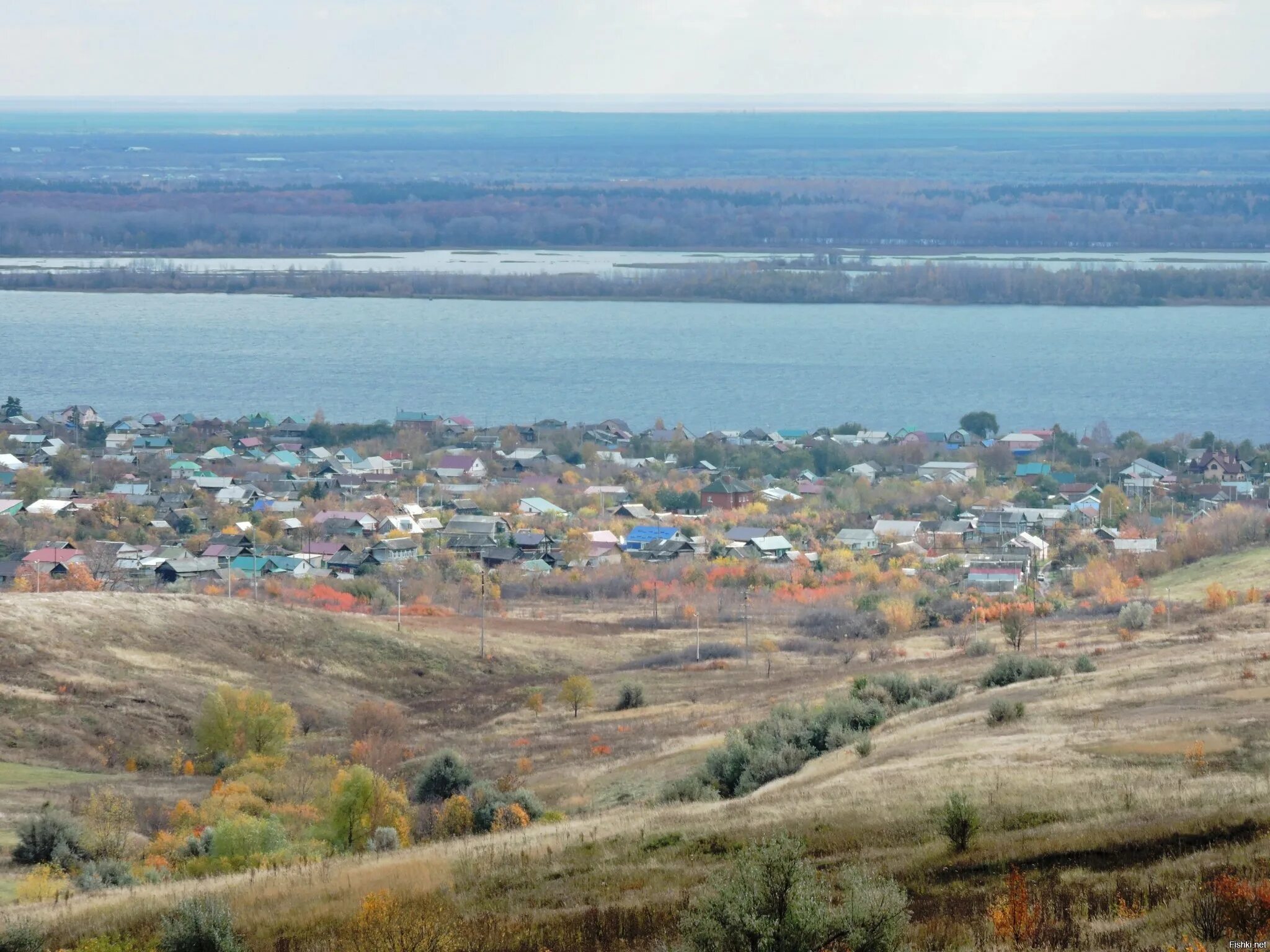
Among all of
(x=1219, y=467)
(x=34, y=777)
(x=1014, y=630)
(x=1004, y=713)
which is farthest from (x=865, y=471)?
(x=1004, y=713)

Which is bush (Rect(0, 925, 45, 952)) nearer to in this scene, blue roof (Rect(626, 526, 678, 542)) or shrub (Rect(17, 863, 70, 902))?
shrub (Rect(17, 863, 70, 902))

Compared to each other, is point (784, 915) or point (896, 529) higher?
point (784, 915)

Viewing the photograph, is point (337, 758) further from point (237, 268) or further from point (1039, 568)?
point (237, 268)

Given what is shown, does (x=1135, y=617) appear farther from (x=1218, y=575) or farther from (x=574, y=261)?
(x=574, y=261)

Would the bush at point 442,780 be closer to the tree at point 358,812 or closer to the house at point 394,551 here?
the tree at point 358,812

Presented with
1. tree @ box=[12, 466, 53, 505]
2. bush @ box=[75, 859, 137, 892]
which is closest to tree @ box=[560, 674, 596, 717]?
bush @ box=[75, 859, 137, 892]

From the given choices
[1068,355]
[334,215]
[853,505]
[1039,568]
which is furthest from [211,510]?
[334,215]
